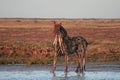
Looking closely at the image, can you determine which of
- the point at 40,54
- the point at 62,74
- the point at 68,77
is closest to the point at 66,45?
the point at 62,74

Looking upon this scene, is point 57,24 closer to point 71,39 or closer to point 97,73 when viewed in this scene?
point 71,39

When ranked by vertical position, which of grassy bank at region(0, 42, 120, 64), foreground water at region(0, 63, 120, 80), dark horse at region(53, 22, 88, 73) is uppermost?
dark horse at region(53, 22, 88, 73)

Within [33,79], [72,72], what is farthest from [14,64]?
[33,79]

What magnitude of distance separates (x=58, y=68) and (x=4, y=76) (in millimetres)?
4383

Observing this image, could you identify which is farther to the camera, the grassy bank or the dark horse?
the grassy bank

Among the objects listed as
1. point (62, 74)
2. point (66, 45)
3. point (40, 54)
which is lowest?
point (40, 54)

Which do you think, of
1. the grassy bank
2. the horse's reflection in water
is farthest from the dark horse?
the grassy bank

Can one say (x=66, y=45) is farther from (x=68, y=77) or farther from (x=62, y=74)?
(x=68, y=77)

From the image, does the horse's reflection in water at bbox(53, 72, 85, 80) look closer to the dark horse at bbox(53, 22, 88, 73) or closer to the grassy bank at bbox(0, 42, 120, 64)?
the dark horse at bbox(53, 22, 88, 73)

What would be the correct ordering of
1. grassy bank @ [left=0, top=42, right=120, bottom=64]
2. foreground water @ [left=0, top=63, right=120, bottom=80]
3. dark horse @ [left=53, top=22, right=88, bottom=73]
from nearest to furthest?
foreground water @ [left=0, top=63, right=120, bottom=80], dark horse @ [left=53, top=22, right=88, bottom=73], grassy bank @ [left=0, top=42, right=120, bottom=64]

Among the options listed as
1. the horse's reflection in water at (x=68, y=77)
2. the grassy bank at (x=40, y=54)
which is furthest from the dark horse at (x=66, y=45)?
the grassy bank at (x=40, y=54)

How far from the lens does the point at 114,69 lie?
72.5ft

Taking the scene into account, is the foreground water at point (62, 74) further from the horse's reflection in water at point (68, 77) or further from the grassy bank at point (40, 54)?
the grassy bank at point (40, 54)

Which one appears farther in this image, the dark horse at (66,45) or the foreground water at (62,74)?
the dark horse at (66,45)
